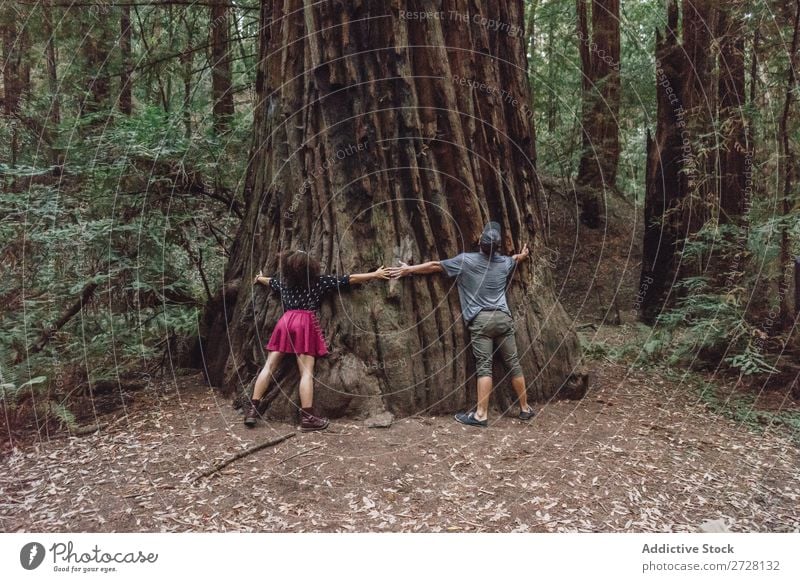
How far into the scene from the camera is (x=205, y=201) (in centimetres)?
682

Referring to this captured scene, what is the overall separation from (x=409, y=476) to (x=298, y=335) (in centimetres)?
175

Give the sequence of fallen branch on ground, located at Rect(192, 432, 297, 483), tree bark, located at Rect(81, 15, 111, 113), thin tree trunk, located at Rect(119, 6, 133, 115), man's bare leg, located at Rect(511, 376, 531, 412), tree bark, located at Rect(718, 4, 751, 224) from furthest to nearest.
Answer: thin tree trunk, located at Rect(119, 6, 133, 115)
tree bark, located at Rect(81, 15, 111, 113)
tree bark, located at Rect(718, 4, 751, 224)
man's bare leg, located at Rect(511, 376, 531, 412)
fallen branch on ground, located at Rect(192, 432, 297, 483)

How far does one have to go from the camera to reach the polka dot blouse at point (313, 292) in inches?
206

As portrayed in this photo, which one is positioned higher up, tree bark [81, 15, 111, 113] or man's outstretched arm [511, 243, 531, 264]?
tree bark [81, 15, 111, 113]

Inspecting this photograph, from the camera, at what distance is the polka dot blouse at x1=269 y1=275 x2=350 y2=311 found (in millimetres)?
5238

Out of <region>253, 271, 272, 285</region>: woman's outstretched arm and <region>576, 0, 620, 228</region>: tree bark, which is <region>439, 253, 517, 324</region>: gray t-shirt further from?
<region>576, 0, 620, 228</region>: tree bark

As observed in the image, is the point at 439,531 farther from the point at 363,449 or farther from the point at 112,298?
the point at 112,298

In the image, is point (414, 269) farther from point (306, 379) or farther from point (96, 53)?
point (96, 53)

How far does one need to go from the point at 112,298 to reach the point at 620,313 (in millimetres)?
7978

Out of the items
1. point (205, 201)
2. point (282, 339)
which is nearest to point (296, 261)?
point (282, 339)

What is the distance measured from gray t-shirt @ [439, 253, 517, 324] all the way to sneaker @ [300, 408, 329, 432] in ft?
5.84

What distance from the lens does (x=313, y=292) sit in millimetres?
5242

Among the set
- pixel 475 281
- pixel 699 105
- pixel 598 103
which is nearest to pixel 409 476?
pixel 475 281

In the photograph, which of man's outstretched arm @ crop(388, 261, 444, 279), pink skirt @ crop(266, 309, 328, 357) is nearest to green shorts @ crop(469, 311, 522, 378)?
man's outstretched arm @ crop(388, 261, 444, 279)
